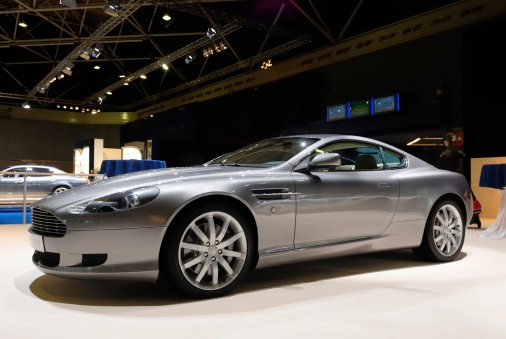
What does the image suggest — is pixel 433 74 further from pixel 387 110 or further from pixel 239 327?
pixel 239 327

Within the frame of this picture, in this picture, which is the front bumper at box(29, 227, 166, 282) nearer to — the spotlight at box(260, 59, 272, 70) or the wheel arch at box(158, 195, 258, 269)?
the wheel arch at box(158, 195, 258, 269)

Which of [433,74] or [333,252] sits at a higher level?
[433,74]

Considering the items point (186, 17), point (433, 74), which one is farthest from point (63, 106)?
point (433, 74)

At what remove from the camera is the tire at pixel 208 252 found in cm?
264

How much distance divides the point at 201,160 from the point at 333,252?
598 inches

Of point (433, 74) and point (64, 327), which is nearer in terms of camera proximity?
point (64, 327)

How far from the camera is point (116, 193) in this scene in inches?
105

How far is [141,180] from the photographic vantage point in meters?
2.86

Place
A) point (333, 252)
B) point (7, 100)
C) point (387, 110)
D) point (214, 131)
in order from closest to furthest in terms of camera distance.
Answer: point (333, 252) → point (387, 110) → point (214, 131) → point (7, 100)

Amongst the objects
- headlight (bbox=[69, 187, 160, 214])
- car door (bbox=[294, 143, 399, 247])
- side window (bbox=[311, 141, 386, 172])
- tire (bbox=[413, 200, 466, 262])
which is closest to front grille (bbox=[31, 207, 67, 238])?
headlight (bbox=[69, 187, 160, 214])

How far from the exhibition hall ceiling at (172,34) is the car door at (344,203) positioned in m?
8.67

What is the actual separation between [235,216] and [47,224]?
1.12 metres

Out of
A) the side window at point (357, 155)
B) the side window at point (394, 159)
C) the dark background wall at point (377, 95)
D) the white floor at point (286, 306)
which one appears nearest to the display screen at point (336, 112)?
the dark background wall at point (377, 95)

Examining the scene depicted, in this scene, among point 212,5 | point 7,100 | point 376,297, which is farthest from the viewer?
point 7,100
